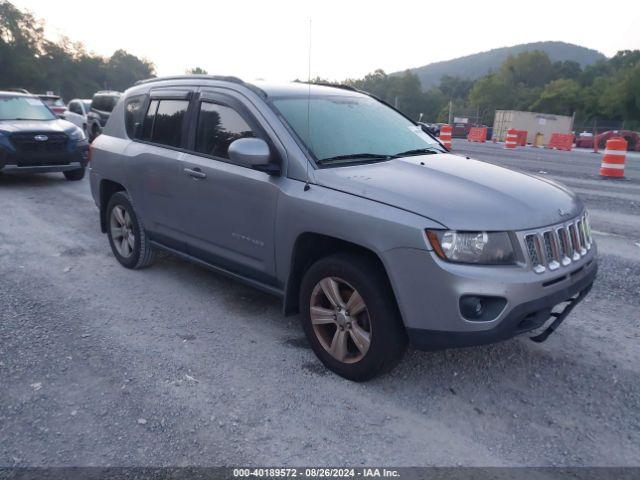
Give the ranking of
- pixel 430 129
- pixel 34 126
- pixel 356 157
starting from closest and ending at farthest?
pixel 356 157 < pixel 430 129 < pixel 34 126

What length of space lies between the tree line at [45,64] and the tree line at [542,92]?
44512 mm

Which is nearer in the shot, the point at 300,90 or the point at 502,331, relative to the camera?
the point at 502,331

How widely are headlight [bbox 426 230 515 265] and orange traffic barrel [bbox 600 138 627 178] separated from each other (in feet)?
42.2

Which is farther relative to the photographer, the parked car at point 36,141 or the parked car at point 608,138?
the parked car at point 608,138

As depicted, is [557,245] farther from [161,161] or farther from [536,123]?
[536,123]

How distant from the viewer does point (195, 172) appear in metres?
4.22

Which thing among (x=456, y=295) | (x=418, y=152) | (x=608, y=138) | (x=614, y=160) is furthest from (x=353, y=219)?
(x=608, y=138)

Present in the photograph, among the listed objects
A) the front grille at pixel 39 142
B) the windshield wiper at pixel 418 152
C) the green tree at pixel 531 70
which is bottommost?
the front grille at pixel 39 142

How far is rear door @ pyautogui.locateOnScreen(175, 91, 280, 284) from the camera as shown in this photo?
3729 millimetres

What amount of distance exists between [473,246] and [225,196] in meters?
1.91

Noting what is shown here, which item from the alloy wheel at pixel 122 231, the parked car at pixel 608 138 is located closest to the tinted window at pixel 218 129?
the alloy wheel at pixel 122 231

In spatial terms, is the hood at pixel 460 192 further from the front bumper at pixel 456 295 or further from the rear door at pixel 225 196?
the rear door at pixel 225 196

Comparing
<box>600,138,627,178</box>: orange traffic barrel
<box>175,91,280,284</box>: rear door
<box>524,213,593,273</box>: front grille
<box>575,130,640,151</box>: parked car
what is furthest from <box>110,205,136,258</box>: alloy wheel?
<box>575,130,640,151</box>: parked car

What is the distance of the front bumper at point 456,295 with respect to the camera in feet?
9.14
